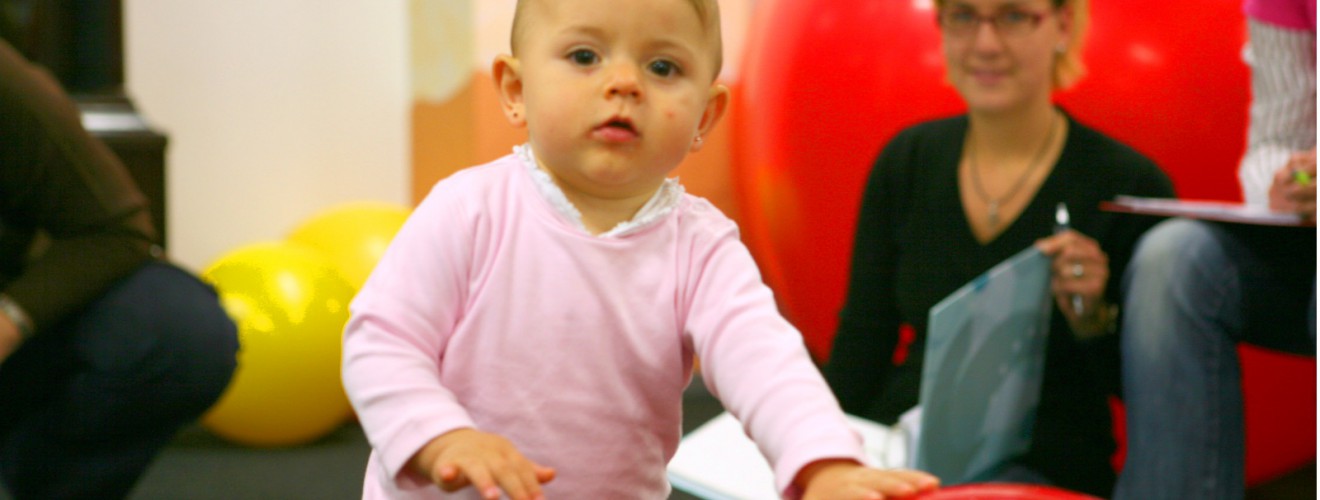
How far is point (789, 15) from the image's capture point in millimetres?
1571

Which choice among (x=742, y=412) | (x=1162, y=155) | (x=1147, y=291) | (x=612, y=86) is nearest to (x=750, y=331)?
(x=742, y=412)

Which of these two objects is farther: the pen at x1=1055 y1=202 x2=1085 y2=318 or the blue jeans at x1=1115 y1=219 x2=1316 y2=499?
the pen at x1=1055 y1=202 x2=1085 y2=318

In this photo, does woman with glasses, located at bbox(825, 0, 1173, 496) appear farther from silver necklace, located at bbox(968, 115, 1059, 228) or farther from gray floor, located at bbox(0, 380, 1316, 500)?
gray floor, located at bbox(0, 380, 1316, 500)

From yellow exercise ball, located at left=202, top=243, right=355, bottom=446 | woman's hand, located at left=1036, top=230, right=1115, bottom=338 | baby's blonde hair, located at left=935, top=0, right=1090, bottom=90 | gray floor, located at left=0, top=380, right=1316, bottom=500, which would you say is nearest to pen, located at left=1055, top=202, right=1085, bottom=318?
woman's hand, located at left=1036, top=230, right=1115, bottom=338

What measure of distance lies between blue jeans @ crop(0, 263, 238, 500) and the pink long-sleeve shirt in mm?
787

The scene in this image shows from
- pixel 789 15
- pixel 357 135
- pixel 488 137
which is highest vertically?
pixel 789 15

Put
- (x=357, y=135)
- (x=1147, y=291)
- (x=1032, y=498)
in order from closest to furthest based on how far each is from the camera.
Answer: (x=1032, y=498)
(x=1147, y=291)
(x=357, y=135)

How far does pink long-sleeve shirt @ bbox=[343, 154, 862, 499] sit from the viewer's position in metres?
0.67

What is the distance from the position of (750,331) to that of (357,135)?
2111mm

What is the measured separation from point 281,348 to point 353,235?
0.37 metres

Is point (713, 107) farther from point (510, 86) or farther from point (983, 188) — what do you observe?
point (983, 188)

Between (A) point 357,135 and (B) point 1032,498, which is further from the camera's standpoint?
(A) point 357,135

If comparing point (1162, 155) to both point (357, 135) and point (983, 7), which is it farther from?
point (357, 135)

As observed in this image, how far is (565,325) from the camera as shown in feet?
2.26
